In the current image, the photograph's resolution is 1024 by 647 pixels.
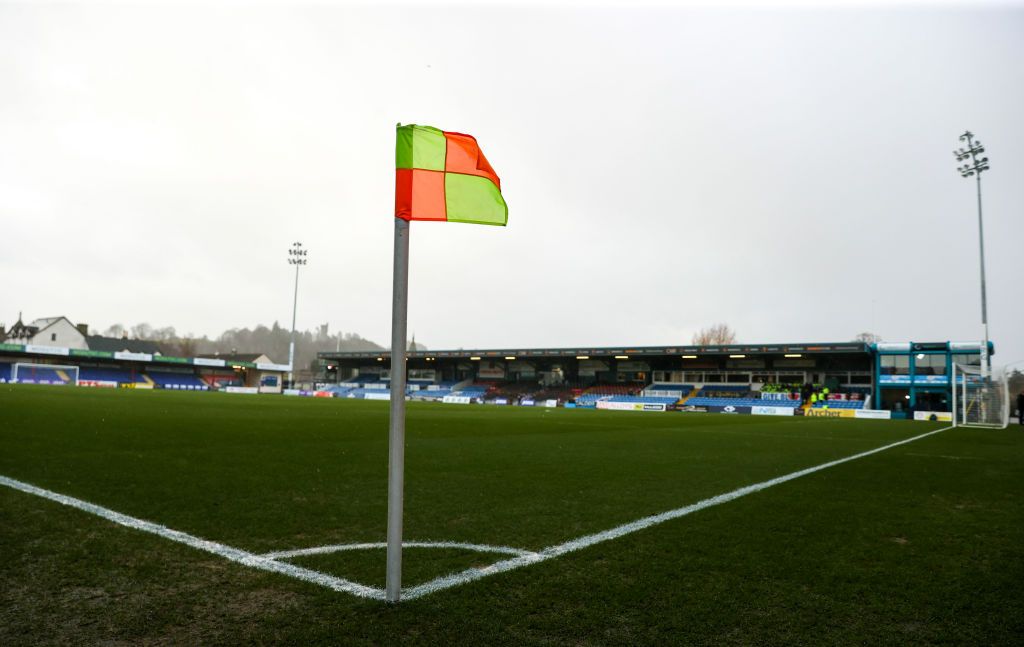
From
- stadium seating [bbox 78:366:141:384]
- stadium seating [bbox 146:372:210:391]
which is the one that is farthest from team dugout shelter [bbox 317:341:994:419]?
stadium seating [bbox 78:366:141:384]

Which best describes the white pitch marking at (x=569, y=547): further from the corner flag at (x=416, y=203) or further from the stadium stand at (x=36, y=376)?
the stadium stand at (x=36, y=376)

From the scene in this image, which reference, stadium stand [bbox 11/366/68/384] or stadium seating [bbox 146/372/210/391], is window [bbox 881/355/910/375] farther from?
stadium stand [bbox 11/366/68/384]

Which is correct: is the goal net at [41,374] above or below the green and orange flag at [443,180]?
below

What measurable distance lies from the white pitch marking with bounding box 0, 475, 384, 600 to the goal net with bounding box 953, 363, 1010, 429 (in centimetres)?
3210

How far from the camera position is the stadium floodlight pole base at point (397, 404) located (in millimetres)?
3213

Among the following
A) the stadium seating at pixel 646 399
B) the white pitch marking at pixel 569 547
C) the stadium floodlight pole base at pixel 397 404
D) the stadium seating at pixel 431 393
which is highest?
the stadium floodlight pole base at pixel 397 404

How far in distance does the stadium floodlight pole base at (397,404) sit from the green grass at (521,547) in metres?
0.25

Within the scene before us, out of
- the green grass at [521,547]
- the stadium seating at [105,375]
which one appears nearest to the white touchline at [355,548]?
the green grass at [521,547]

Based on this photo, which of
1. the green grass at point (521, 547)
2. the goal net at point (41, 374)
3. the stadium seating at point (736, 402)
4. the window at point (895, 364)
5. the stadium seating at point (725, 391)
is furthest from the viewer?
the goal net at point (41, 374)

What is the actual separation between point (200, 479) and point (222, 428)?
7.95 m

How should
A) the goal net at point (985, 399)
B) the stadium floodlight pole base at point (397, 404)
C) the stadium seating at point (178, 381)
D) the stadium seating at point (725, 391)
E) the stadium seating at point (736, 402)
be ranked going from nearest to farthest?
the stadium floodlight pole base at point (397, 404) < the goal net at point (985, 399) < the stadium seating at point (736, 402) < the stadium seating at point (725, 391) < the stadium seating at point (178, 381)

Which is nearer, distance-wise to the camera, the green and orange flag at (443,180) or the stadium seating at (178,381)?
the green and orange flag at (443,180)

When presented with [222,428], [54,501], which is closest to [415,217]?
[54,501]

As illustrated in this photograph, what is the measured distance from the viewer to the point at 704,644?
109 inches
